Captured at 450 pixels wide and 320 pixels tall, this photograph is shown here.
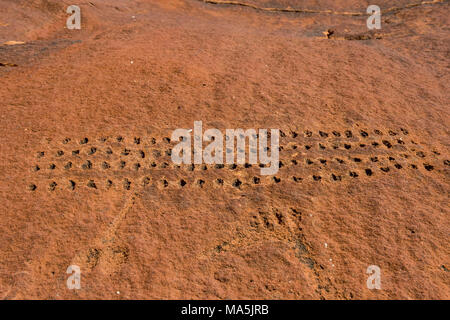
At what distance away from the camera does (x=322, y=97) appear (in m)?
3.49

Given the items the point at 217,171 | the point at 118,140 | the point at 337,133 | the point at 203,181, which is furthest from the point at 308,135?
the point at 118,140

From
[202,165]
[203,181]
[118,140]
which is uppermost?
[118,140]

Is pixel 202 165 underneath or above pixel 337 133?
underneath

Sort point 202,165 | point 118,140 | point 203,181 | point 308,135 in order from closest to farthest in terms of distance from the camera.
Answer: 1. point 203,181
2. point 202,165
3. point 118,140
4. point 308,135

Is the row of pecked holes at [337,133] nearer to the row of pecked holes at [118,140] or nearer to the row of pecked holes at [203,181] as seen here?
the row of pecked holes at [203,181]

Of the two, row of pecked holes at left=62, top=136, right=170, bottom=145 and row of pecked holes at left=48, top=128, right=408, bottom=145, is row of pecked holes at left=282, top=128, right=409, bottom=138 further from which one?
row of pecked holes at left=62, top=136, right=170, bottom=145

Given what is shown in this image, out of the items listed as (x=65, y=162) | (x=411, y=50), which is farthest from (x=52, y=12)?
(x=411, y=50)

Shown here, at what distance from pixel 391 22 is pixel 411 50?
4.95 feet

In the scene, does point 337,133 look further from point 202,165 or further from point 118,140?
point 118,140

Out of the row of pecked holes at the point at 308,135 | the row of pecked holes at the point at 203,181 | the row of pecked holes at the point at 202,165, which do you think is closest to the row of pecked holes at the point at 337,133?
the row of pecked holes at the point at 308,135

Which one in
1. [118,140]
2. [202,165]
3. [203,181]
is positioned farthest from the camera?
[118,140]

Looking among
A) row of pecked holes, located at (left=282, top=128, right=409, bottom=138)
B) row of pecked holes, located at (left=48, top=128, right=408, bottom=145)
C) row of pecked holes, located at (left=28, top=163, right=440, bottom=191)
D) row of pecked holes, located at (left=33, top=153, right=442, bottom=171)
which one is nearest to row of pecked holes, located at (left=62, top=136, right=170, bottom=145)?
row of pecked holes, located at (left=48, top=128, right=408, bottom=145)

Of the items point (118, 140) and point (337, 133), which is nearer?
point (118, 140)

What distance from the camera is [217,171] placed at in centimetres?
275
